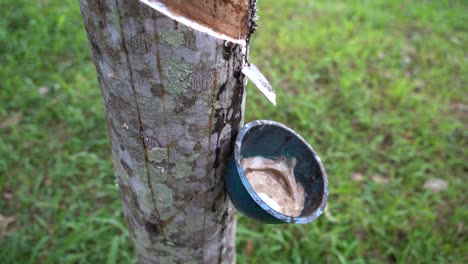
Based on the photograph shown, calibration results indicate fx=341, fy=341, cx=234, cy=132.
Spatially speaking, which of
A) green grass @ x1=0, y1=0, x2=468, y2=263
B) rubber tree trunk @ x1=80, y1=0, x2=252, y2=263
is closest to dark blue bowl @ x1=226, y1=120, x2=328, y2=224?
rubber tree trunk @ x1=80, y1=0, x2=252, y2=263

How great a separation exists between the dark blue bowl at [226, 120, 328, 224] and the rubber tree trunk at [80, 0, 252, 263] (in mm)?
70

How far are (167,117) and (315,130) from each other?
6.51 feet

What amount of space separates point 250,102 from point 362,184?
107 cm

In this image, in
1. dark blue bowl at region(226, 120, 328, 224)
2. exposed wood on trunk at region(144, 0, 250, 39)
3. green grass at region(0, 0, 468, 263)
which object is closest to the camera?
exposed wood on trunk at region(144, 0, 250, 39)

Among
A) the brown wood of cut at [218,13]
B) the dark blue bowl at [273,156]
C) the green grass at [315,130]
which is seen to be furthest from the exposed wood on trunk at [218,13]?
the green grass at [315,130]

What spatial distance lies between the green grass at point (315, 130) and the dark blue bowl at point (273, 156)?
927 mm

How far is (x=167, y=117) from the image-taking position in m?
0.87

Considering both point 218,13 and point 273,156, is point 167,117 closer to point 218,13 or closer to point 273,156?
point 218,13

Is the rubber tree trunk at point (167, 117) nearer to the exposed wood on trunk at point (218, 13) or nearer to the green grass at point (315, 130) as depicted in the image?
the exposed wood on trunk at point (218, 13)

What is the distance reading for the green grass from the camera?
80.0 inches

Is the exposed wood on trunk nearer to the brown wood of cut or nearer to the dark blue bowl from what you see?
the brown wood of cut

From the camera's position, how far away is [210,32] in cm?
76

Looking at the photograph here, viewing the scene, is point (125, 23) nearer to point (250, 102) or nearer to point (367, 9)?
point (250, 102)

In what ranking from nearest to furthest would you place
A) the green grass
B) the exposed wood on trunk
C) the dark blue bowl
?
the exposed wood on trunk, the dark blue bowl, the green grass
